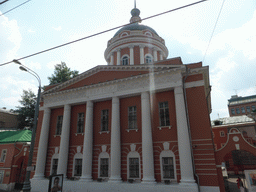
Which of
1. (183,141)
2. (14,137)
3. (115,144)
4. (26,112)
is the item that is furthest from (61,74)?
(183,141)

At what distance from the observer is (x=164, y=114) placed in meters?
15.5

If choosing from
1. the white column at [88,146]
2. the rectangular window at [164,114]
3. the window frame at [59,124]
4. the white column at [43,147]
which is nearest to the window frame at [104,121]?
the white column at [88,146]

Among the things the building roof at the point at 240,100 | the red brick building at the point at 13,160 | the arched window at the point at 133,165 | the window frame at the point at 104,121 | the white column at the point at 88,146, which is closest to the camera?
the arched window at the point at 133,165

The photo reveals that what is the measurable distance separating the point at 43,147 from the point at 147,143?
453 inches

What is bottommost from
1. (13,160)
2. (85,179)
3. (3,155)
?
(85,179)

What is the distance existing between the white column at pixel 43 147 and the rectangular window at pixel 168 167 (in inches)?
486

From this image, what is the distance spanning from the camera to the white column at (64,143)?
1709cm

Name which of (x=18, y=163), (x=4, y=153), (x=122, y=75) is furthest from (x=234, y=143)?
(x=4, y=153)

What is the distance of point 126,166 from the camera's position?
15.3 m

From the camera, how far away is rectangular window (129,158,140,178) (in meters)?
14.8

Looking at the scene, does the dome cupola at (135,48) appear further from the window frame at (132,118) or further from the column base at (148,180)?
the column base at (148,180)

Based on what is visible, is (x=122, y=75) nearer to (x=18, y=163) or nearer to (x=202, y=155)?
(x=202, y=155)

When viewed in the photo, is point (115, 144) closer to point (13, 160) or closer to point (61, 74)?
point (13, 160)

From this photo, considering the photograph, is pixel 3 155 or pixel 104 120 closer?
pixel 104 120
